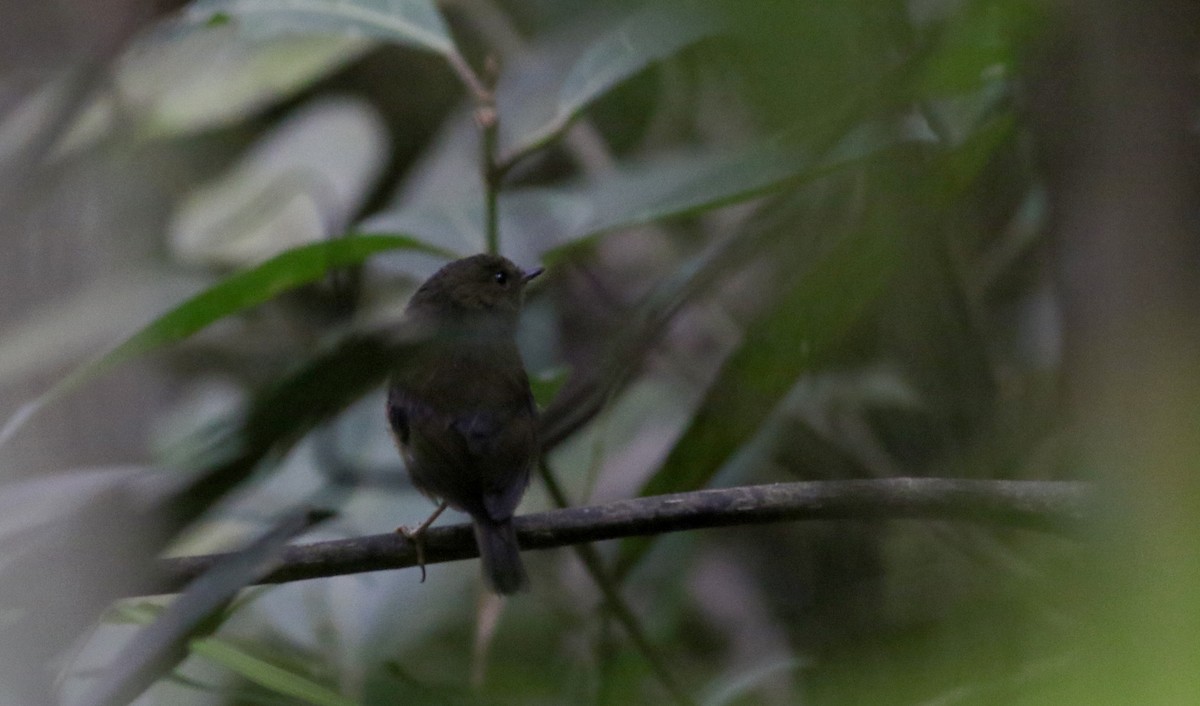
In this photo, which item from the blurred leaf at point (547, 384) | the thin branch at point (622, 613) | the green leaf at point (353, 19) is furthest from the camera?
the green leaf at point (353, 19)

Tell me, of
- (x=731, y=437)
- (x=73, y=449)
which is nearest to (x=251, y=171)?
(x=73, y=449)

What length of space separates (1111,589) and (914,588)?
3.74m

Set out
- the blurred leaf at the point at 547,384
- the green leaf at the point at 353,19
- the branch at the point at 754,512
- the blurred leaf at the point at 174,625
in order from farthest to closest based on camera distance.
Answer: the green leaf at the point at 353,19
the blurred leaf at the point at 547,384
the branch at the point at 754,512
the blurred leaf at the point at 174,625

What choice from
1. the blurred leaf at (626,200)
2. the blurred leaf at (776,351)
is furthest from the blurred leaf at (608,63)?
the blurred leaf at (776,351)

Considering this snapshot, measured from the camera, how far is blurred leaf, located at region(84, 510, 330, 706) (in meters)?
0.97

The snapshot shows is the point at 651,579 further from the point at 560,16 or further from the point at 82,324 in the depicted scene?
the point at 82,324

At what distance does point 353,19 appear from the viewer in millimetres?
3088

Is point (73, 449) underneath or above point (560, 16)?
underneath

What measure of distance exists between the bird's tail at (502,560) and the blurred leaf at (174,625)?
1.25 metres

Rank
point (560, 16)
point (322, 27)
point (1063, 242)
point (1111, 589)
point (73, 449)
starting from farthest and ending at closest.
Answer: point (73, 449), point (322, 27), point (560, 16), point (1063, 242), point (1111, 589)

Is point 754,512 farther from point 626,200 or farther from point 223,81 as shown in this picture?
point 223,81

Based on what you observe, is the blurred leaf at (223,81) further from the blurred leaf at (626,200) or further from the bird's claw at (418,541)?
the bird's claw at (418,541)

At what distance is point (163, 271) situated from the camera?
15.3ft

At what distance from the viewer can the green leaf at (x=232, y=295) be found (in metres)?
2.50
